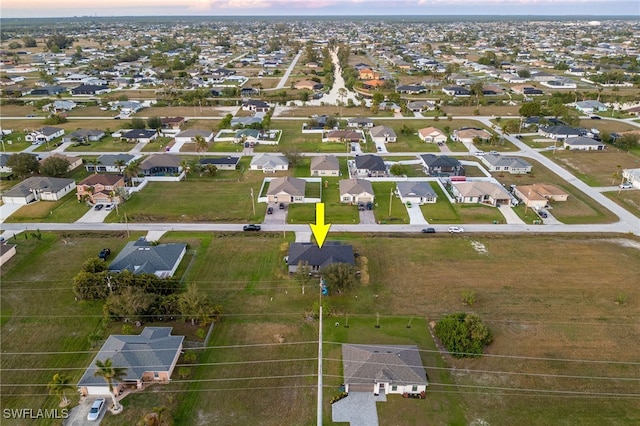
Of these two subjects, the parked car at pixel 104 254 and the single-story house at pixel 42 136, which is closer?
the parked car at pixel 104 254

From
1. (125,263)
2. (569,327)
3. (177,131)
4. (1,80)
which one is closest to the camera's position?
(569,327)

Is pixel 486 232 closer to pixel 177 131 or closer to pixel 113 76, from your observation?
pixel 177 131

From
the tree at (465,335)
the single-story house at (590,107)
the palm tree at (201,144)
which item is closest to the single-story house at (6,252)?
the palm tree at (201,144)

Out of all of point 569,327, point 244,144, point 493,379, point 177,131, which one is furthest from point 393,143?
point 493,379

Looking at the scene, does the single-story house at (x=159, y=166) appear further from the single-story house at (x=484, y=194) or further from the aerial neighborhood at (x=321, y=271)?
the single-story house at (x=484, y=194)

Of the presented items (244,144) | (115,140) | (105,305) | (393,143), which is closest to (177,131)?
(115,140)

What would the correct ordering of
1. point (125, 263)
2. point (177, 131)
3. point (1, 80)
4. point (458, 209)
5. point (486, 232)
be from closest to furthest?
point (125, 263) < point (486, 232) < point (458, 209) < point (177, 131) < point (1, 80)

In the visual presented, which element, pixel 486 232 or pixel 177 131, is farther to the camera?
pixel 177 131
